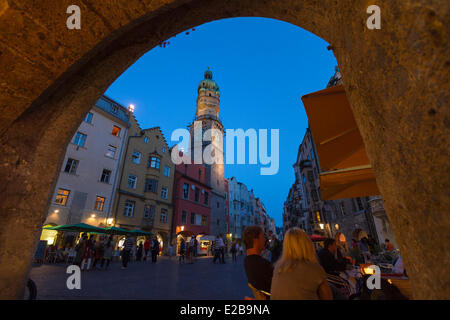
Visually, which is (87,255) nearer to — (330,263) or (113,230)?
(113,230)

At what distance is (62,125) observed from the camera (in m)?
2.54

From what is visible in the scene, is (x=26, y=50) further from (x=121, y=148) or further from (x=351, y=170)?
(x=121, y=148)

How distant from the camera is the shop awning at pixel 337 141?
3.45 m

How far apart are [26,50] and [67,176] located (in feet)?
64.3

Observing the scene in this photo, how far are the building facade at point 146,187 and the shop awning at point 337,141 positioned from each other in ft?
68.4

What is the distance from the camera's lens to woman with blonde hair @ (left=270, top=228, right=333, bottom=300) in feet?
6.33

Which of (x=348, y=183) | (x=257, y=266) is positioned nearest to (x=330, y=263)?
(x=348, y=183)

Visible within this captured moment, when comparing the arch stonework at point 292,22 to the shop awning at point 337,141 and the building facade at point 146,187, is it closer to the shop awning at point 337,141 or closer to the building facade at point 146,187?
the shop awning at point 337,141

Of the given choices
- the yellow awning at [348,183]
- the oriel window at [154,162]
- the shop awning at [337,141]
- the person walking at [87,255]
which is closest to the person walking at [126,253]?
the person walking at [87,255]

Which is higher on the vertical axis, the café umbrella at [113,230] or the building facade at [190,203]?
the building facade at [190,203]

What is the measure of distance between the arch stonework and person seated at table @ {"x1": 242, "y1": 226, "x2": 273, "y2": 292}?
190 centimetres

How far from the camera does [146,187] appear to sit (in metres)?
24.2

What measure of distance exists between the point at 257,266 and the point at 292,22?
126 inches

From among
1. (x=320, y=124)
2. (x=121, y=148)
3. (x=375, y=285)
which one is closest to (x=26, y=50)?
(x=320, y=124)
